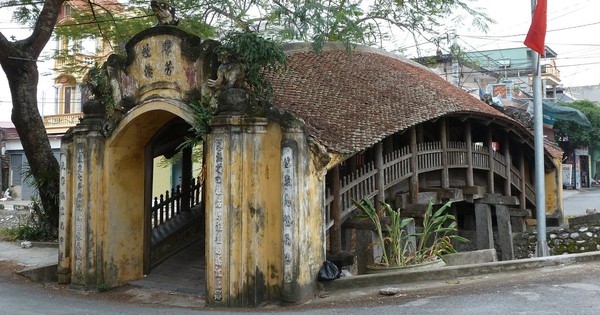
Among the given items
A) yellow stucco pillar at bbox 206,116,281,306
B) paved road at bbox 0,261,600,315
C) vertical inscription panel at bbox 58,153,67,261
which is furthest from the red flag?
vertical inscription panel at bbox 58,153,67,261

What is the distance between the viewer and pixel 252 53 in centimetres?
898

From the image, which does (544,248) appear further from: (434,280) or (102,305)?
(102,305)

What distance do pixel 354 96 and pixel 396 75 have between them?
305 centimetres

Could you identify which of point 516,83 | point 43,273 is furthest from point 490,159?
point 516,83

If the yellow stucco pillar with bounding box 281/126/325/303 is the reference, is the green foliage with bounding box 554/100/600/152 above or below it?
above

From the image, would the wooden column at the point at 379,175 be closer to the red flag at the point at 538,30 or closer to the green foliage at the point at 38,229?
the red flag at the point at 538,30

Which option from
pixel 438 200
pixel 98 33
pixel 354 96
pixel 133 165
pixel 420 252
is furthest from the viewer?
pixel 98 33

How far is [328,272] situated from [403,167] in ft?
16.0

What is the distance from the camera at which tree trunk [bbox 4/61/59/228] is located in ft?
44.7

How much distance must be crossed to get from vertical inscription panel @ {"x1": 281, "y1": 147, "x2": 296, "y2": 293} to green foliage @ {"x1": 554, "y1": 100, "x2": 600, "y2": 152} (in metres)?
31.9

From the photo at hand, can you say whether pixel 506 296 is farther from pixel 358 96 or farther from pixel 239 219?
pixel 358 96

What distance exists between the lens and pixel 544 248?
41.9 ft

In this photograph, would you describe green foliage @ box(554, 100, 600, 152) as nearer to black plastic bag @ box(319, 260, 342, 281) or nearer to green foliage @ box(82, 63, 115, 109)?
black plastic bag @ box(319, 260, 342, 281)

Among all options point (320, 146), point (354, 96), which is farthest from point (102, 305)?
point (354, 96)
